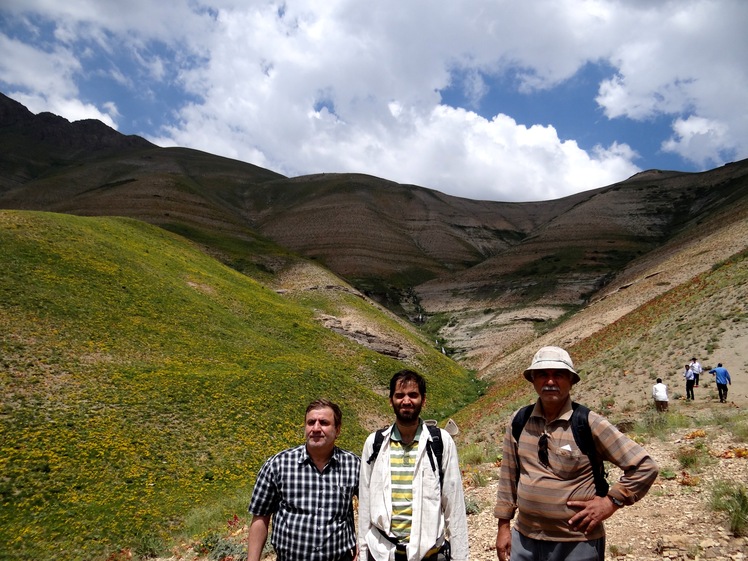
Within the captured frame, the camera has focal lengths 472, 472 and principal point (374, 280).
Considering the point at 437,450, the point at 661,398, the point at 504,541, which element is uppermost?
the point at 437,450

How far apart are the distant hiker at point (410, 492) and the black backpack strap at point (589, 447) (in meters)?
1.11

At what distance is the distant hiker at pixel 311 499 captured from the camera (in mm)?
4488

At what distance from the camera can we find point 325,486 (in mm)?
4609

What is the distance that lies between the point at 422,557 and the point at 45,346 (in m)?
20.3

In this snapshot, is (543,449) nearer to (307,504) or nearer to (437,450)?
(437,450)

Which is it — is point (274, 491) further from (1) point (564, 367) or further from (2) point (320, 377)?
(2) point (320, 377)

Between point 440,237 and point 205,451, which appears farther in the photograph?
point 440,237

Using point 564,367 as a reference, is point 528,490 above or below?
below

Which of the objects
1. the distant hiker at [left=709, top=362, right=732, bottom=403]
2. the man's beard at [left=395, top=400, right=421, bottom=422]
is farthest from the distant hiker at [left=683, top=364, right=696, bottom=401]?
the man's beard at [left=395, top=400, right=421, bottom=422]

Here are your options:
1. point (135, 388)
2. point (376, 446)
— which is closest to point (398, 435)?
point (376, 446)

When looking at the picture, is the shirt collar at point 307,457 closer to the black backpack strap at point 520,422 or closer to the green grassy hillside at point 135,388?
the black backpack strap at point 520,422

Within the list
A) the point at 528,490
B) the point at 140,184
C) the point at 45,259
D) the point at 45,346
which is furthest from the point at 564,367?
the point at 140,184

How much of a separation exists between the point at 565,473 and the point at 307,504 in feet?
7.83

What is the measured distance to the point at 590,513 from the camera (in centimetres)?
378
